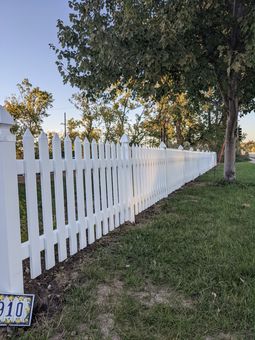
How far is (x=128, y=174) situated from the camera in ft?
13.0

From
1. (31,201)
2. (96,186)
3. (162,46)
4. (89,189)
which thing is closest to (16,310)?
(31,201)

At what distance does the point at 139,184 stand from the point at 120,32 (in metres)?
3.40

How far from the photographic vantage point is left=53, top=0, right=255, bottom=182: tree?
541 cm

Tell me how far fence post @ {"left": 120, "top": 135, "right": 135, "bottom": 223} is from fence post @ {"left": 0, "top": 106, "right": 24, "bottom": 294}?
2.16 m

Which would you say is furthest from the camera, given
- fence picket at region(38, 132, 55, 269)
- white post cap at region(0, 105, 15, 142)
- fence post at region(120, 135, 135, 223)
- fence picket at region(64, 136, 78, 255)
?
fence post at region(120, 135, 135, 223)

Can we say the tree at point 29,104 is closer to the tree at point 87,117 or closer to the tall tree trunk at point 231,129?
the tree at point 87,117

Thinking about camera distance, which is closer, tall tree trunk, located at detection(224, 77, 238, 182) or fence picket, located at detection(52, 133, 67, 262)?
fence picket, located at detection(52, 133, 67, 262)

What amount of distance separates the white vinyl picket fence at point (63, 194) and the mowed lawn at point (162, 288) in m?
0.25

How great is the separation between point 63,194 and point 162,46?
393 centimetres

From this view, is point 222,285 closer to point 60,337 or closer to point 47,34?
point 60,337

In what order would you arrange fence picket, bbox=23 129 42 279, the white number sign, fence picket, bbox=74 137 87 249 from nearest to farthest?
the white number sign → fence picket, bbox=23 129 42 279 → fence picket, bbox=74 137 87 249

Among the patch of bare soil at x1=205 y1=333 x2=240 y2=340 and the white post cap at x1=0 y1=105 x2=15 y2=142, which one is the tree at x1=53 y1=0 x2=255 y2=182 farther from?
the patch of bare soil at x1=205 y1=333 x2=240 y2=340

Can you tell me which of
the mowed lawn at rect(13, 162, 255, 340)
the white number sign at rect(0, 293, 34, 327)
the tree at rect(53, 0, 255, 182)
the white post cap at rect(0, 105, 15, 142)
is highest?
the tree at rect(53, 0, 255, 182)

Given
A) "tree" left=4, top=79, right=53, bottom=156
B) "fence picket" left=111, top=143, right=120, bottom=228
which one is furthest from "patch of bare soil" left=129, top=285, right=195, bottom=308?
Answer: "tree" left=4, top=79, right=53, bottom=156
